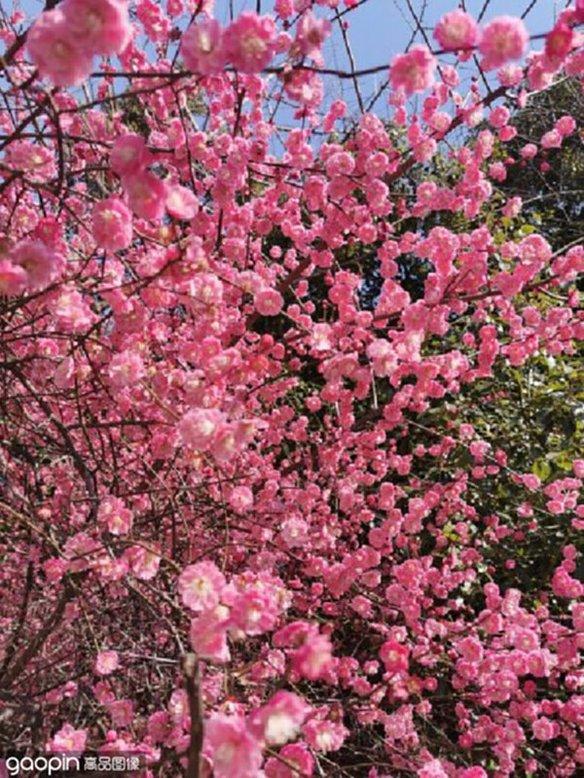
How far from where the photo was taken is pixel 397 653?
150cm

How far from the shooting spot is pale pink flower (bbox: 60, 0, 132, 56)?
130 centimetres

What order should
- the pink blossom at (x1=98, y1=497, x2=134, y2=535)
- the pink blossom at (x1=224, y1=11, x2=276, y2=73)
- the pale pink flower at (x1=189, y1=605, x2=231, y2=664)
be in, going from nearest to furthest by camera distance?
the pale pink flower at (x1=189, y1=605, x2=231, y2=664)
the pink blossom at (x1=224, y1=11, x2=276, y2=73)
the pink blossom at (x1=98, y1=497, x2=134, y2=535)

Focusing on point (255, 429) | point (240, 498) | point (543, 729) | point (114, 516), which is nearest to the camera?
point (255, 429)

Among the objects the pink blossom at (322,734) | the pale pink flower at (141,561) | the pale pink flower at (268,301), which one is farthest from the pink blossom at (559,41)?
the pink blossom at (322,734)

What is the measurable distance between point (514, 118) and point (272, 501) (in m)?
6.51

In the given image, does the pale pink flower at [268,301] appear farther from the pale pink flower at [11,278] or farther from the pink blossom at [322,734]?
the pink blossom at [322,734]

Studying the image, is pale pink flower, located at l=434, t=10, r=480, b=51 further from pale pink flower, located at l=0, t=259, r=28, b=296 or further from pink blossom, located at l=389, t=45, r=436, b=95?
pale pink flower, located at l=0, t=259, r=28, b=296

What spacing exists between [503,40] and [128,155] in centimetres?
89

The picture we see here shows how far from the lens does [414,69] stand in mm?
1804

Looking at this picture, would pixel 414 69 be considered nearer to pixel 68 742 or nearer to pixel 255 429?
pixel 255 429

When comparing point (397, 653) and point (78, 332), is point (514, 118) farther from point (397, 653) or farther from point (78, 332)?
point (397, 653)

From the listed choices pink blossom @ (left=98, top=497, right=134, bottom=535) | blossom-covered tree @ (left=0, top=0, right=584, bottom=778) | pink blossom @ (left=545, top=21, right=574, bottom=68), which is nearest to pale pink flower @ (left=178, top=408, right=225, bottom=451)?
blossom-covered tree @ (left=0, top=0, right=584, bottom=778)

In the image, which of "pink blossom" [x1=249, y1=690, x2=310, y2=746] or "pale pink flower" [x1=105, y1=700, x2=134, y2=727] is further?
"pale pink flower" [x1=105, y1=700, x2=134, y2=727]

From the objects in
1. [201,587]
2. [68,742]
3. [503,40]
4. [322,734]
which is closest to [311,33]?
[503,40]
